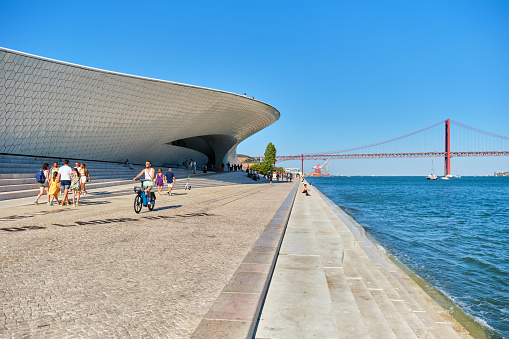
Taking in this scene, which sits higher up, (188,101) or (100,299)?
(188,101)

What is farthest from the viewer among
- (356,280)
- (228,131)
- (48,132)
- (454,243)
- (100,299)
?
(228,131)

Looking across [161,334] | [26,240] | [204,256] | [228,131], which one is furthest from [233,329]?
[228,131]

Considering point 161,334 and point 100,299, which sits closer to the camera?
point 161,334

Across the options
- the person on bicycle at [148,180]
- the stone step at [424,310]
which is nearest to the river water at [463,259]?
the stone step at [424,310]

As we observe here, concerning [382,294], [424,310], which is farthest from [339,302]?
[424,310]

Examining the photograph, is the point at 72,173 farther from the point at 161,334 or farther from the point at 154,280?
the point at 161,334

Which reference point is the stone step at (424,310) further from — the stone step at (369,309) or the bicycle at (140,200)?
the bicycle at (140,200)

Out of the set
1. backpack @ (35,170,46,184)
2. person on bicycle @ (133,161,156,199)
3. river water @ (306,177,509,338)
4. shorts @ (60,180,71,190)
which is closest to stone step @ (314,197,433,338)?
river water @ (306,177,509,338)

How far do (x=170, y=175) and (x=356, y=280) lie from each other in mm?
12364

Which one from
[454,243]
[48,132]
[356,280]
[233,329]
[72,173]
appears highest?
[48,132]

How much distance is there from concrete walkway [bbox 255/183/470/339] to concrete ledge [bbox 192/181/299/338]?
0.36 feet

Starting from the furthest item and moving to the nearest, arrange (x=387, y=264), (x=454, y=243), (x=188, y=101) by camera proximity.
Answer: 1. (x=188, y=101)
2. (x=454, y=243)
3. (x=387, y=264)

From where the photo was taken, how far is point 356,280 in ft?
13.0

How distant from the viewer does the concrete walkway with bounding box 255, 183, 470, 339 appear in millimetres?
2400
